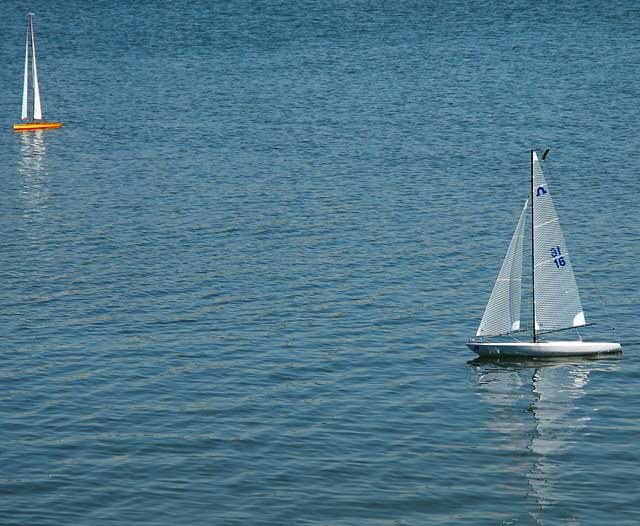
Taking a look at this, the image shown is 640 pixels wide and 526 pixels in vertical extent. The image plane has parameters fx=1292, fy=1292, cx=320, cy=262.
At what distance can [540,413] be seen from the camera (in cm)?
6412

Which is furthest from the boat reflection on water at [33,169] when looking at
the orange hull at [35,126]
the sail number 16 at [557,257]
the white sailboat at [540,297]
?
the sail number 16 at [557,257]

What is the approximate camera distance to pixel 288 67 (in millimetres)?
187625

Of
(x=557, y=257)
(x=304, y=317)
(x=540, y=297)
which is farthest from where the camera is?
(x=304, y=317)

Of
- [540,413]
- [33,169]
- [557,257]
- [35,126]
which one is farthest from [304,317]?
[35,126]

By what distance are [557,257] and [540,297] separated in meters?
2.54

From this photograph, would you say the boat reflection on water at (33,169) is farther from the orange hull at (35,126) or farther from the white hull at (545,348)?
the white hull at (545,348)

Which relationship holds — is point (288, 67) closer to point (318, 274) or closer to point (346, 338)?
point (318, 274)

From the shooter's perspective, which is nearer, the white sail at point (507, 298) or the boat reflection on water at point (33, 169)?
the white sail at point (507, 298)

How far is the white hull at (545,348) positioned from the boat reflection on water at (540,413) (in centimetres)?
41


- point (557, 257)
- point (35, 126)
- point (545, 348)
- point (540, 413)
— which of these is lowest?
point (540, 413)

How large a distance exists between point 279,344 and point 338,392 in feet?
27.3

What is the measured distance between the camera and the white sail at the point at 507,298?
71.8m

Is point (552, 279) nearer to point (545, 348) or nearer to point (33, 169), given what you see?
point (545, 348)

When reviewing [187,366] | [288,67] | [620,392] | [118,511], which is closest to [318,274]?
[187,366]
